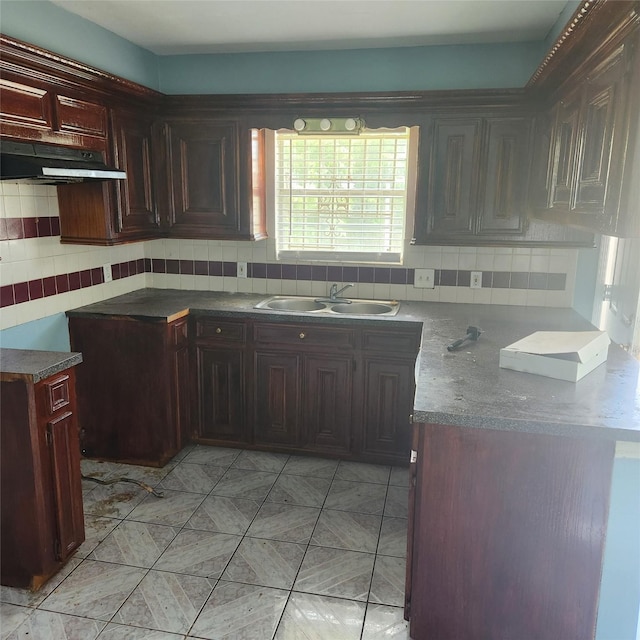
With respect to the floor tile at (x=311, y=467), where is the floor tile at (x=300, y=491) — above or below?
below

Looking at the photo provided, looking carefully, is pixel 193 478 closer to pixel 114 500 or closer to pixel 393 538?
pixel 114 500

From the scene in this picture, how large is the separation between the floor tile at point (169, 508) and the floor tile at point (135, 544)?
0.05m

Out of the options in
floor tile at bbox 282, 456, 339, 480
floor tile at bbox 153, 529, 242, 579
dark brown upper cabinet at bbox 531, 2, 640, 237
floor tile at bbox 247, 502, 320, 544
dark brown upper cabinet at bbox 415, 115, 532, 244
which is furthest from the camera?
floor tile at bbox 282, 456, 339, 480

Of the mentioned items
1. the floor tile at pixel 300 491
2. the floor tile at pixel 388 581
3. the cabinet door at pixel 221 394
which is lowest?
the floor tile at pixel 388 581

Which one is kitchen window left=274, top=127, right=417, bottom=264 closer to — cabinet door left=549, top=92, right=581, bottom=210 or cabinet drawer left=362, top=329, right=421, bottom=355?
cabinet drawer left=362, top=329, right=421, bottom=355

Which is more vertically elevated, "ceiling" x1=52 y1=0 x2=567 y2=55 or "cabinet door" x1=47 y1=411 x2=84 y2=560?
"ceiling" x1=52 y1=0 x2=567 y2=55

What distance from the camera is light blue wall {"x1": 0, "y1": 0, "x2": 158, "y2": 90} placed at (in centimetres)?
247

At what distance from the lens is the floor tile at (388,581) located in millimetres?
2164

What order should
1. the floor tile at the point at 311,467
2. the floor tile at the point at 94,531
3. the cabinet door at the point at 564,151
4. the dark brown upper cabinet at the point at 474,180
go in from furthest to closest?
the floor tile at the point at 311,467 → the dark brown upper cabinet at the point at 474,180 → the floor tile at the point at 94,531 → the cabinet door at the point at 564,151

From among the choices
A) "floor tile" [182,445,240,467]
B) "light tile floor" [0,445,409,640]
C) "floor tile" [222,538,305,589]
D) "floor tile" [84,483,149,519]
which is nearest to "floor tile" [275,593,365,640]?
"light tile floor" [0,445,409,640]

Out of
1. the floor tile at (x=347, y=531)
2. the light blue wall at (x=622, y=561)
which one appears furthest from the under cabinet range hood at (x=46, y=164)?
the light blue wall at (x=622, y=561)

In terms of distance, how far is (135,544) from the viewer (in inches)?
97.3

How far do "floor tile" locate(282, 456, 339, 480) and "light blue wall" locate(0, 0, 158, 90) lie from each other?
2482 mm

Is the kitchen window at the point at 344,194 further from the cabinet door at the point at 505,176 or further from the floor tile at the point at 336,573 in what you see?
the floor tile at the point at 336,573
